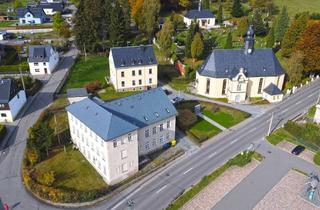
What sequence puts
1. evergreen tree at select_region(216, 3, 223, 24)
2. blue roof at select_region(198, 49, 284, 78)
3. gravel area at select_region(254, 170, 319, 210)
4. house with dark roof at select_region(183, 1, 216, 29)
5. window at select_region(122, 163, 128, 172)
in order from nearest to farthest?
1. gravel area at select_region(254, 170, 319, 210)
2. window at select_region(122, 163, 128, 172)
3. blue roof at select_region(198, 49, 284, 78)
4. house with dark roof at select_region(183, 1, 216, 29)
5. evergreen tree at select_region(216, 3, 223, 24)

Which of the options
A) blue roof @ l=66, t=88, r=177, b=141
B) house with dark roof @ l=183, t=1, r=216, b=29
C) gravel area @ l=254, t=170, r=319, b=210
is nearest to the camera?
gravel area @ l=254, t=170, r=319, b=210

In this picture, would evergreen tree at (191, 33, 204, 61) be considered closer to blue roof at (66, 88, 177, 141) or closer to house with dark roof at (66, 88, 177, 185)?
blue roof at (66, 88, 177, 141)

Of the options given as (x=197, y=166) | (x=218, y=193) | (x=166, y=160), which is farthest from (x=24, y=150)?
(x=218, y=193)

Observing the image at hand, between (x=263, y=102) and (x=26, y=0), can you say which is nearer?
(x=263, y=102)

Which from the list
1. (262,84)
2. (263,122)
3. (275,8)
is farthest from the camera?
(275,8)

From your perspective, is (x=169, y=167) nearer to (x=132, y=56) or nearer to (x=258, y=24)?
(x=132, y=56)

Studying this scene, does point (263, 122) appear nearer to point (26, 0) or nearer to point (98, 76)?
point (98, 76)

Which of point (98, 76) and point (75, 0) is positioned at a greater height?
point (75, 0)

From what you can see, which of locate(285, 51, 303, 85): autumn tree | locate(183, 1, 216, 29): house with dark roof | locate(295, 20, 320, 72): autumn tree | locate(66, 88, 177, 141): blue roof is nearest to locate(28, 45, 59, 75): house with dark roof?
locate(66, 88, 177, 141): blue roof
